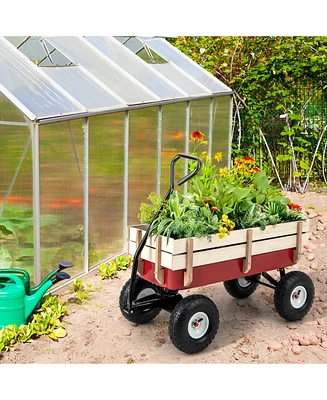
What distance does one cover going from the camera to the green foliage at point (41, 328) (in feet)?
18.1

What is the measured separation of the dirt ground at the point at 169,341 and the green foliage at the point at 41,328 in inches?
2.6

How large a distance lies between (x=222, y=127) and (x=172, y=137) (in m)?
1.99

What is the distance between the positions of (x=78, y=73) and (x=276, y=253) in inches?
120

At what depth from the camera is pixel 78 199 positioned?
6719 millimetres

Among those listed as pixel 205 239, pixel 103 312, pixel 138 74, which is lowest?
pixel 103 312

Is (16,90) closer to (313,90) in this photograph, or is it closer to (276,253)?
(276,253)

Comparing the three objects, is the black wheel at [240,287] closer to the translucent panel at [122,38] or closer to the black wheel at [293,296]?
the black wheel at [293,296]

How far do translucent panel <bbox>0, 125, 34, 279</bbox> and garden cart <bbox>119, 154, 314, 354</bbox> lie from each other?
3.52ft

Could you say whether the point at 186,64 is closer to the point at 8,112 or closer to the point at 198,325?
the point at 8,112

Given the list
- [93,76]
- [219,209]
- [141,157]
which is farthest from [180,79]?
[219,209]

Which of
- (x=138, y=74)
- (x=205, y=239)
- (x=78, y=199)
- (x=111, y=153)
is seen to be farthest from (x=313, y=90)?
(x=205, y=239)

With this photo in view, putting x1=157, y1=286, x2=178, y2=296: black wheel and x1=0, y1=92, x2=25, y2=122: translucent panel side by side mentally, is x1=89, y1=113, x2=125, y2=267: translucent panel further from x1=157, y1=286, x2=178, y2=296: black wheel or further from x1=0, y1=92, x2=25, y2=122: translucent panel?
x1=157, y1=286, x2=178, y2=296: black wheel

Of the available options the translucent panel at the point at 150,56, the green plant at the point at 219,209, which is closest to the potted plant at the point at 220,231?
the green plant at the point at 219,209

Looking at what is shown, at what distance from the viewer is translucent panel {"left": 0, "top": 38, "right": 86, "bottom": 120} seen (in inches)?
237
